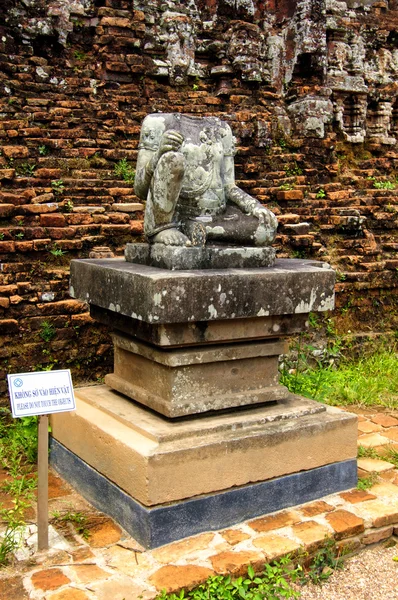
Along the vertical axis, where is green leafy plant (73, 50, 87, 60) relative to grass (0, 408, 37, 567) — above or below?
above

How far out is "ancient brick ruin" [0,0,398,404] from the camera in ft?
16.2

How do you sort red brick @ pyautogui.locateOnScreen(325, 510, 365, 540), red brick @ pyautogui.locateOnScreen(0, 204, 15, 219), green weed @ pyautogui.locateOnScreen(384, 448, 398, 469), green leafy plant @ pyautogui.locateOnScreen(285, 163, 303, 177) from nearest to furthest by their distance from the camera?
red brick @ pyautogui.locateOnScreen(325, 510, 365, 540) < green weed @ pyautogui.locateOnScreen(384, 448, 398, 469) < red brick @ pyautogui.locateOnScreen(0, 204, 15, 219) < green leafy plant @ pyautogui.locateOnScreen(285, 163, 303, 177)

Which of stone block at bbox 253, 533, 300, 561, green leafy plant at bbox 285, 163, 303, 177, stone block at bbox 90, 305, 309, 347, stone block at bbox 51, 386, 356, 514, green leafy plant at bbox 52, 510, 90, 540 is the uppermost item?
green leafy plant at bbox 285, 163, 303, 177

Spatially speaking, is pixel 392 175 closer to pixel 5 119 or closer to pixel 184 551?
pixel 5 119

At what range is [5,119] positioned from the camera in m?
5.75

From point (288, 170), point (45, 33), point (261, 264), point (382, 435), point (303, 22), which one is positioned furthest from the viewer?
point (303, 22)

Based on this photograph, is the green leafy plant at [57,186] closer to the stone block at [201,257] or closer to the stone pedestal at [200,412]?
the stone pedestal at [200,412]

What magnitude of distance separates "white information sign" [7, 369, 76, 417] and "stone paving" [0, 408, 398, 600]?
686mm

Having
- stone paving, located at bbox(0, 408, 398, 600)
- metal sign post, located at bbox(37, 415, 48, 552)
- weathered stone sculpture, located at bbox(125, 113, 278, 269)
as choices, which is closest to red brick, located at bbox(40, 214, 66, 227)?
weathered stone sculpture, located at bbox(125, 113, 278, 269)

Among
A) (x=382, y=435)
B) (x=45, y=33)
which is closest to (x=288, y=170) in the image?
(x=45, y=33)

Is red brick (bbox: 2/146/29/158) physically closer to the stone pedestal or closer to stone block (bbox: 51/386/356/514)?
the stone pedestal

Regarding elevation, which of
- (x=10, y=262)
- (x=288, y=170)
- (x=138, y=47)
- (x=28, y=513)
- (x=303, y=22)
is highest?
(x=303, y=22)

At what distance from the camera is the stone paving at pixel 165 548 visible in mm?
2871

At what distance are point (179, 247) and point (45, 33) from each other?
3667mm
